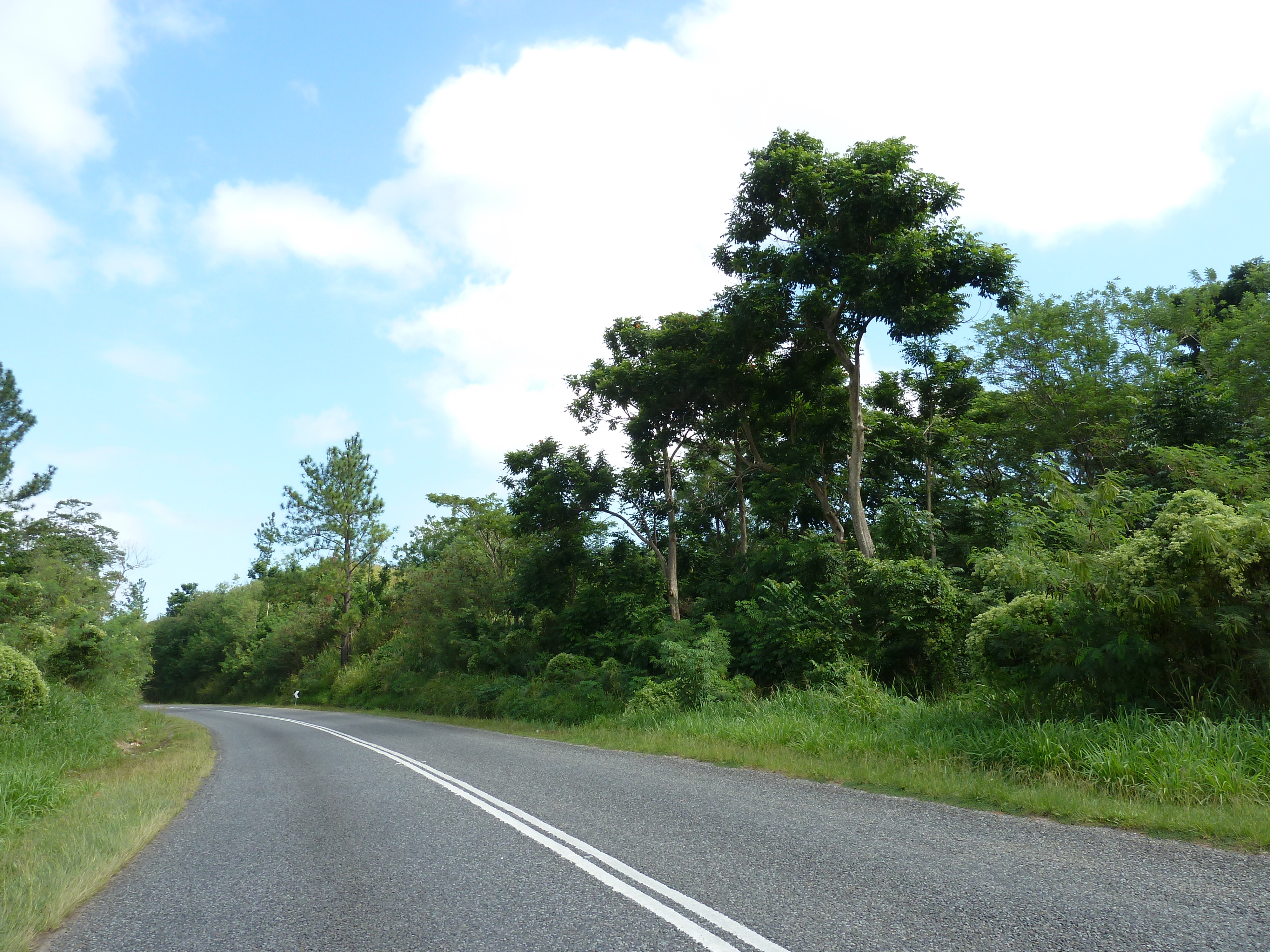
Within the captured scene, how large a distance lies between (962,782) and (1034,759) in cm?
96

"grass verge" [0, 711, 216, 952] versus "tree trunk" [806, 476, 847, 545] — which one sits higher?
"tree trunk" [806, 476, 847, 545]

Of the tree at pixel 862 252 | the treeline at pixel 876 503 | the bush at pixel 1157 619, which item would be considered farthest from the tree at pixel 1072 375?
the bush at pixel 1157 619

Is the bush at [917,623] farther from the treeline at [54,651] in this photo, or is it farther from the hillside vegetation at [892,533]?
the treeline at [54,651]

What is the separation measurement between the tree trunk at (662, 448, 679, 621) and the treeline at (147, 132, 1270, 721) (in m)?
0.13

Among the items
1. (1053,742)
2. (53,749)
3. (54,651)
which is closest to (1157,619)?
(1053,742)

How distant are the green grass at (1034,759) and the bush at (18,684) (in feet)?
36.8

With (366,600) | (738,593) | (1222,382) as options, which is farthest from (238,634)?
(1222,382)

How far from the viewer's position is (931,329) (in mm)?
15805

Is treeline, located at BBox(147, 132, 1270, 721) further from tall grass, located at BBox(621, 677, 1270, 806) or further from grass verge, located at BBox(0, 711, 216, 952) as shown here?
grass verge, located at BBox(0, 711, 216, 952)

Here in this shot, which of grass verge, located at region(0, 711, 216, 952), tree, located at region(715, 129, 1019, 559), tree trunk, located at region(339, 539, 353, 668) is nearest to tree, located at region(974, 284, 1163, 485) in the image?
tree, located at region(715, 129, 1019, 559)

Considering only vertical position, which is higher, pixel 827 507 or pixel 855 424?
pixel 855 424

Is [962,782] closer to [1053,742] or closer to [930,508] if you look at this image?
[1053,742]

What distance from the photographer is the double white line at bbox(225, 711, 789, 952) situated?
3682 mm

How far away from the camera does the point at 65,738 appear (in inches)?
552
